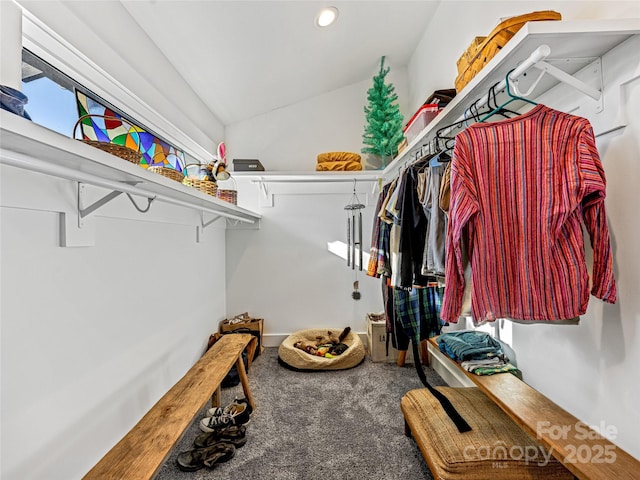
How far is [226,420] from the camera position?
6.10 ft

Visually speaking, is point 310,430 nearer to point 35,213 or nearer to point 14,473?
point 14,473

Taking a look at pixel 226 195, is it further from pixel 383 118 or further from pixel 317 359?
pixel 383 118

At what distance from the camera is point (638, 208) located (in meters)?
0.98

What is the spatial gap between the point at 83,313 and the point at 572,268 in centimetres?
180

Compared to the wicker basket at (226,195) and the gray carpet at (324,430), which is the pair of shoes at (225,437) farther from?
the wicker basket at (226,195)

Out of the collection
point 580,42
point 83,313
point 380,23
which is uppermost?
point 380,23

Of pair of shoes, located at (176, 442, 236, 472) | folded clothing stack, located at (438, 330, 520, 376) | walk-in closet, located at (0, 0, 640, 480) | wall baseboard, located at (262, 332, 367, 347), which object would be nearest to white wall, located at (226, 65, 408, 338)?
wall baseboard, located at (262, 332, 367, 347)

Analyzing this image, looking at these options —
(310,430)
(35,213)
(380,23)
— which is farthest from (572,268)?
(380,23)

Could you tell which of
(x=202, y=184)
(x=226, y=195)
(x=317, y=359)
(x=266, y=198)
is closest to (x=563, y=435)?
(x=317, y=359)

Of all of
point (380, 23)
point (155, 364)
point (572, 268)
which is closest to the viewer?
point (572, 268)

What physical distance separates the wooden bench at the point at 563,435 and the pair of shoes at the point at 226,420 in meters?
1.38

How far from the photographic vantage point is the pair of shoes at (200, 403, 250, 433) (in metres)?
1.83

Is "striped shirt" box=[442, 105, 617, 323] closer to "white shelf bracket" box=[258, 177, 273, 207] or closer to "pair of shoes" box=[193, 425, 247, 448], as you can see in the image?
"pair of shoes" box=[193, 425, 247, 448]

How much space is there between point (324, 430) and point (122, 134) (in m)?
2.07
